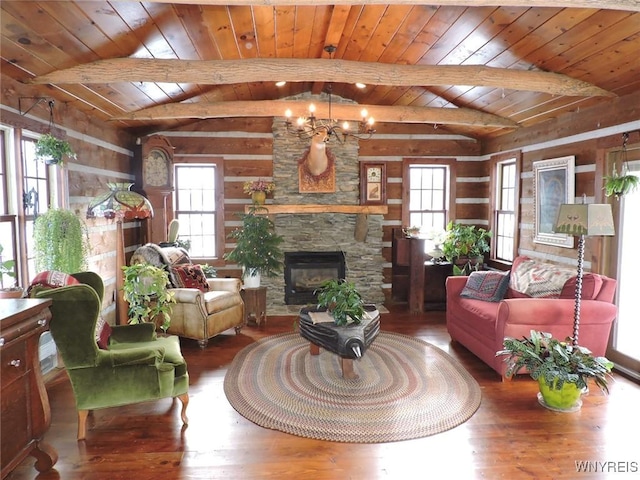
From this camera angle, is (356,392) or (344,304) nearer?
(356,392)

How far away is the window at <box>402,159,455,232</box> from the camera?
6.70 metres

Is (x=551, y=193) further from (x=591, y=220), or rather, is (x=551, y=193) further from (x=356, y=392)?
(x=356, y=392)

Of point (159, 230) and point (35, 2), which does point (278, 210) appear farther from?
point (35, 2)

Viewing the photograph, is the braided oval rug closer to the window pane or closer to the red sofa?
the red sofa

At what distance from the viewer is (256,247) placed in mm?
5574

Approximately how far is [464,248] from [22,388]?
544cm

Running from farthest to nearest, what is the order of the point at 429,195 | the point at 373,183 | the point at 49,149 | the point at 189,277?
the point at 429,195 < the point at 373,183 < the point at 189,277 < the point at 49,149

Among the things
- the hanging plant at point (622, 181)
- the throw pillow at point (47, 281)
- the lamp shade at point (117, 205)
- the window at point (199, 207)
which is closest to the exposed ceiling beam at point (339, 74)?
the hanging plant at point (622, 181)

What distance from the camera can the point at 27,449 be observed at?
233 centimetres

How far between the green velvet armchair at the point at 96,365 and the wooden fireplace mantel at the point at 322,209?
3213 mm

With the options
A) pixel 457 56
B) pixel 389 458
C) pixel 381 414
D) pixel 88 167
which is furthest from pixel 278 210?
pixel 389 458

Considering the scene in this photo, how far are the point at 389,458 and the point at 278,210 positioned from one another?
3.98 metres

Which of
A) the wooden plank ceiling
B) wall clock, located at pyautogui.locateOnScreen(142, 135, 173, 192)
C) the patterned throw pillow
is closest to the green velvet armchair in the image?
the wooden plank ceiling

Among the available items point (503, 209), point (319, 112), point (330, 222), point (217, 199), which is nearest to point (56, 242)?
point (217, 199)
